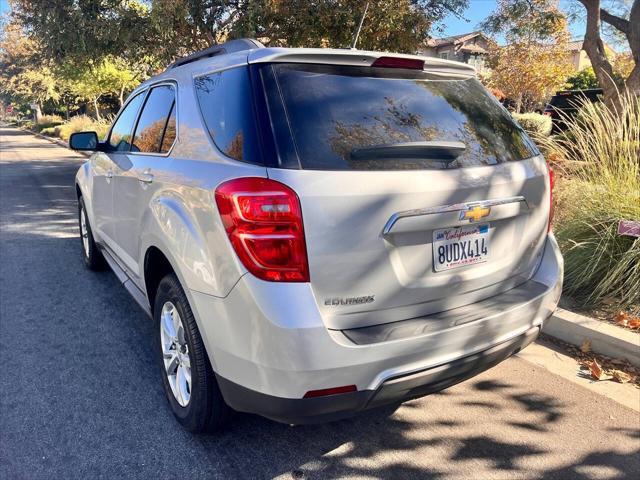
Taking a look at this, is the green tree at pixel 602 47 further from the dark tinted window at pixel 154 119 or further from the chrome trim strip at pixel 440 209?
the dark tinted window at pixel 154 119

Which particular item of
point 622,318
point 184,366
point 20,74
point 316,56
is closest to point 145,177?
point 184,366

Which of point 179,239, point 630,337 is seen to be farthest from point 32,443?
point 630,337

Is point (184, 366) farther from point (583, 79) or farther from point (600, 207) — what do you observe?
point (583, 79)

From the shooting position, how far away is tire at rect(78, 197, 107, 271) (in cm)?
523

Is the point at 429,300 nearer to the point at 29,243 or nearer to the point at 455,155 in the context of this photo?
the point at 455,155

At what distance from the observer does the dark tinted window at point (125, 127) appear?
12.9ft

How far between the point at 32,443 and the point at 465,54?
1904 inches

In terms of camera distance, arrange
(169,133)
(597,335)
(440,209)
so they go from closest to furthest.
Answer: (440,209) < (169,133) < (597,335)

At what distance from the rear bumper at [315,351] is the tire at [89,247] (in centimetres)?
333

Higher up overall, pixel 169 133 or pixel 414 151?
pixel 169 133

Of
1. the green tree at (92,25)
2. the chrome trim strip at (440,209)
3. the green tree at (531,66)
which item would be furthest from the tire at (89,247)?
the green tree at (531,66)

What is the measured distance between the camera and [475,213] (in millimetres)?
2385

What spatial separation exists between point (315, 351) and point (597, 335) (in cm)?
270

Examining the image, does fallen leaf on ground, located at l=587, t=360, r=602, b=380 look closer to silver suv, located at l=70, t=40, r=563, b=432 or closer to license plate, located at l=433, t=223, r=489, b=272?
silver suv, located at l=70, t=40, r=563, b=432
